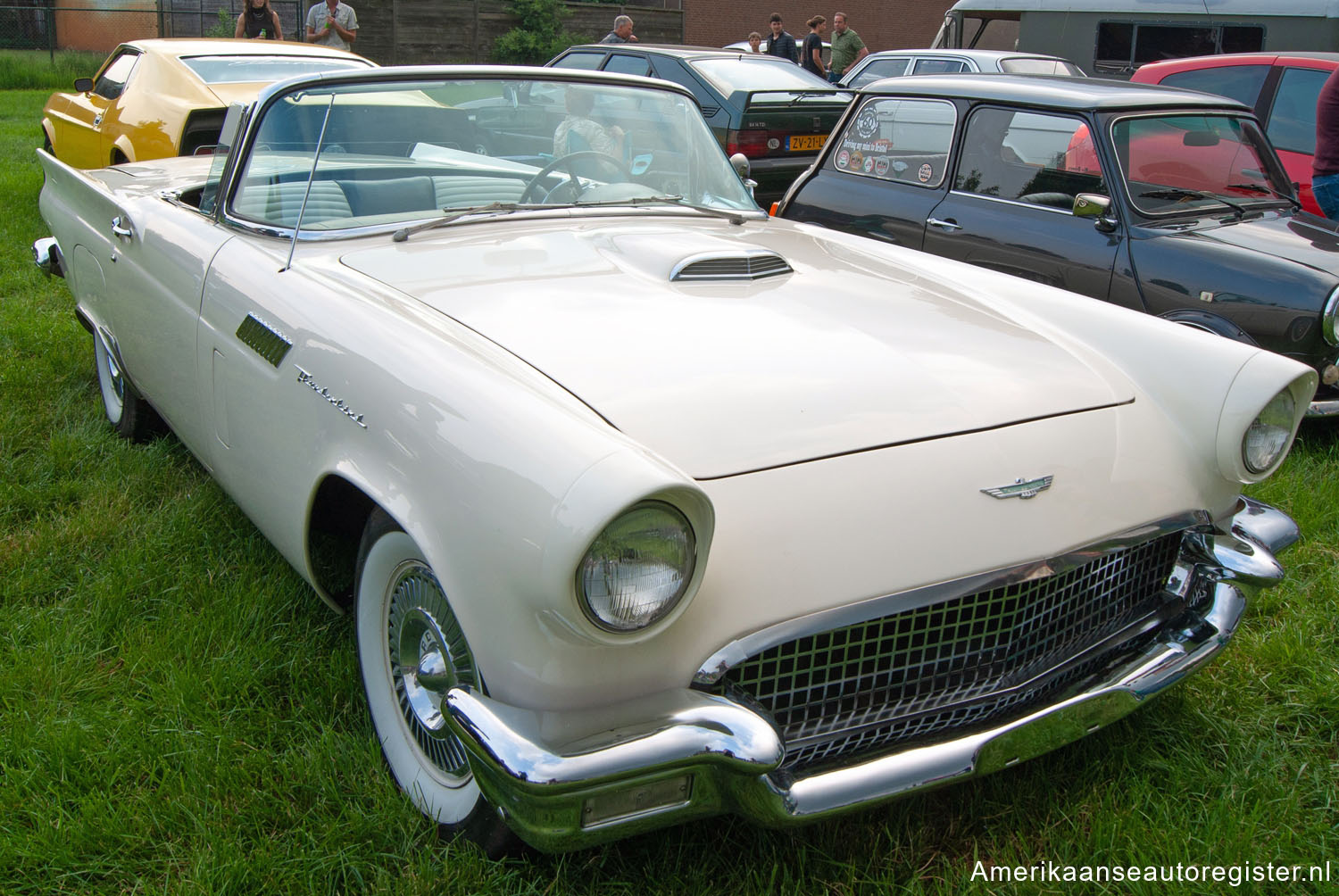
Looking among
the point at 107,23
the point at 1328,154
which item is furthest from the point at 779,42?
the point at 107,23

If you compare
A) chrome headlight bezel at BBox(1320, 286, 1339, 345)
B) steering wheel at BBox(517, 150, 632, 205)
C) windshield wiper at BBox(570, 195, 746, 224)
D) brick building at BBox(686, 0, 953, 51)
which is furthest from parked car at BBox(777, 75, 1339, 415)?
brick building at BBox(686, 0, 953, 51)

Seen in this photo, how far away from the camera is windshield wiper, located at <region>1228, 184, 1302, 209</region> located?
4.72 metres

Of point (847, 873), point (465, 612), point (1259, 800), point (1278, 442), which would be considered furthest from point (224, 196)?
point (1259, 800)

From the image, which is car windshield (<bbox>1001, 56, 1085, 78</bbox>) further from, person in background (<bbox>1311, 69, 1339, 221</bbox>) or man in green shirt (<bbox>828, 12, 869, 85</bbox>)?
person in background (<bbox>1311, 69, 1339, 221</bbox>)

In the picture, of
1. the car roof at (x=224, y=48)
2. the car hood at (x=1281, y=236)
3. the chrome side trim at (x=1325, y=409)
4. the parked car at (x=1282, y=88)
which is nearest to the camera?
the chrome side trim at (x=1325, y=409)

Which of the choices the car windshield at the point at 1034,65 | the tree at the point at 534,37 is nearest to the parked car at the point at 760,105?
the car windshield at the point at 1034,65

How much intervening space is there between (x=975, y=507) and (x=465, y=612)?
88 centimetres

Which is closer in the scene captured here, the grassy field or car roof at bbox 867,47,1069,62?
the grassy field

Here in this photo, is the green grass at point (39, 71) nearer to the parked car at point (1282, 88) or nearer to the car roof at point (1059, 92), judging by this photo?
the car roof at point (1059, 92)

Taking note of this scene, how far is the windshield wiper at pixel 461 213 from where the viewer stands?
8.77ft

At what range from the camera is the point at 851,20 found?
1059 inches

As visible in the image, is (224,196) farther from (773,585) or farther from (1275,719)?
(1275,719)

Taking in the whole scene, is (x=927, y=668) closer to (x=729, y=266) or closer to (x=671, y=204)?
(x=729, y=266)

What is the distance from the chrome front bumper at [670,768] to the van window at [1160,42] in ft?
34.0
